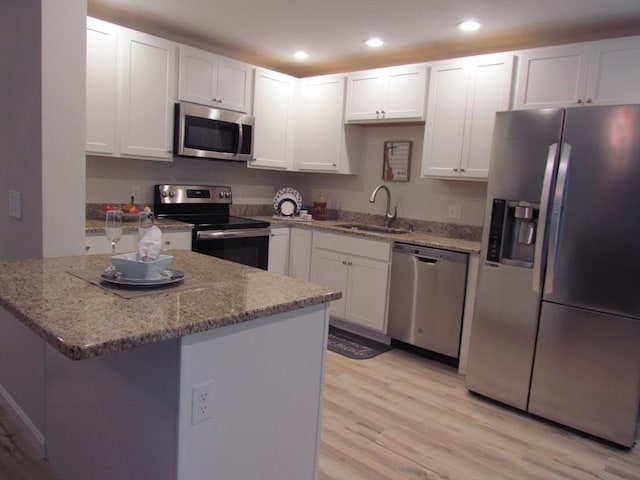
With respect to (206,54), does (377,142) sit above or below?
below

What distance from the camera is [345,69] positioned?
4637 millimetres

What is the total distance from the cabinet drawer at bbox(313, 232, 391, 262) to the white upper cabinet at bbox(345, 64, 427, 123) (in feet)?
3.42

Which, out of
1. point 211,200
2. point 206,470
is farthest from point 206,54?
point 206,470

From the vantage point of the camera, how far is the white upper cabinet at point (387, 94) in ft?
12.2

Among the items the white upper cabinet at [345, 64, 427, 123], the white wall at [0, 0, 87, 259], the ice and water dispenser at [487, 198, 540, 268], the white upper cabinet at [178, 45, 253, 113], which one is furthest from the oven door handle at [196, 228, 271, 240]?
the ice and water dispenser at [487, 198, 540, 268]

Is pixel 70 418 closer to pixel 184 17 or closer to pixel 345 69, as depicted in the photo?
pixel 184 17

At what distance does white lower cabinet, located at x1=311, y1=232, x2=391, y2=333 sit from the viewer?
12.3 ft

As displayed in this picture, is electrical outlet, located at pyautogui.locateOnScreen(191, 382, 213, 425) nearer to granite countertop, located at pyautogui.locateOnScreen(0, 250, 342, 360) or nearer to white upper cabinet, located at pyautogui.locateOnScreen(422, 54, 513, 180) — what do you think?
granite countertop, located at pyautogui.locateOnScreen(0, 250, 342, 360)

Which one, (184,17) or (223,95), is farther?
(223,95)

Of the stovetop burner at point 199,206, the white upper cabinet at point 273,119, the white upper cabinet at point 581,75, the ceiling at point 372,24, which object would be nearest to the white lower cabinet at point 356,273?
the stovetop burner at point 199,206

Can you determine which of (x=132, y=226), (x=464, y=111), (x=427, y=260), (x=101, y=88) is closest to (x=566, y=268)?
(x=427, y=260)

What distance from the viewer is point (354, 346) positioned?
148 inches

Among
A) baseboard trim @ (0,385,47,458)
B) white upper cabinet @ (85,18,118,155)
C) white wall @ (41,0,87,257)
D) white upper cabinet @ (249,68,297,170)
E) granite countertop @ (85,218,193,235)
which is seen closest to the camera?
white wall @ (41,0,87,257)

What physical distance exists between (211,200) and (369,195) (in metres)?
1.49
